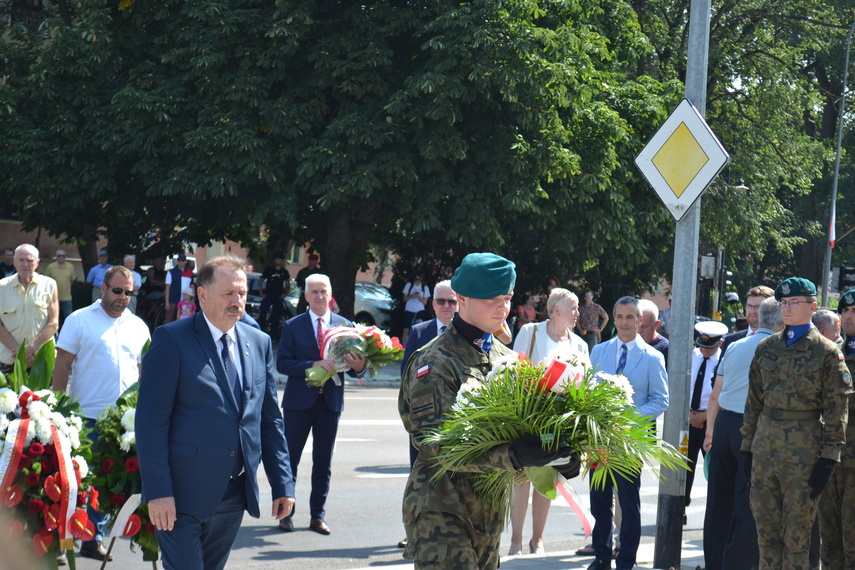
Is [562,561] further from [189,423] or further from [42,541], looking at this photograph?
[189,423]

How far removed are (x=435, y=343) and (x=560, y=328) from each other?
4288mm

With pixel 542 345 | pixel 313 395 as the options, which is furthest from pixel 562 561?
pixel 313 395

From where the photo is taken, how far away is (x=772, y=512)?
6582 mm

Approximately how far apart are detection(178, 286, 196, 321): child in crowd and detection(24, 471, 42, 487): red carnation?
16387mm

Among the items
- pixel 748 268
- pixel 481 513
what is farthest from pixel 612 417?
pixel 748 268

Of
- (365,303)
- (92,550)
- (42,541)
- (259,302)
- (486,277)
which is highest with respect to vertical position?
(365,303)

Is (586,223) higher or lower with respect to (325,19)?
lower

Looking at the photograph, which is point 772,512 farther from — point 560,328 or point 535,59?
point 535,59

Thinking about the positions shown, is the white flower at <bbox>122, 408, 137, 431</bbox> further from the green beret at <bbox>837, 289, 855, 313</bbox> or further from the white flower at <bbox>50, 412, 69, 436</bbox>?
the green beret at <bbox>837, 289, 855, 313</bbox>

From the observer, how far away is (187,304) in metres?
22.2

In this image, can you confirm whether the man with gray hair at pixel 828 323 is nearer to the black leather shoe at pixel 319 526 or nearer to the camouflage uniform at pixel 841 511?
the camouflage uniform at pixel 841 511

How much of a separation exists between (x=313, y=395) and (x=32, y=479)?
11.8 ft

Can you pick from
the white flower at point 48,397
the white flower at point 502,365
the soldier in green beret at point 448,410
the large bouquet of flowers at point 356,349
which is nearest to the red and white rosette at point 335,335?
the large bouquet of flowers at point 356,349

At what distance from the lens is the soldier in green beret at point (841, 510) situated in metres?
7.05
